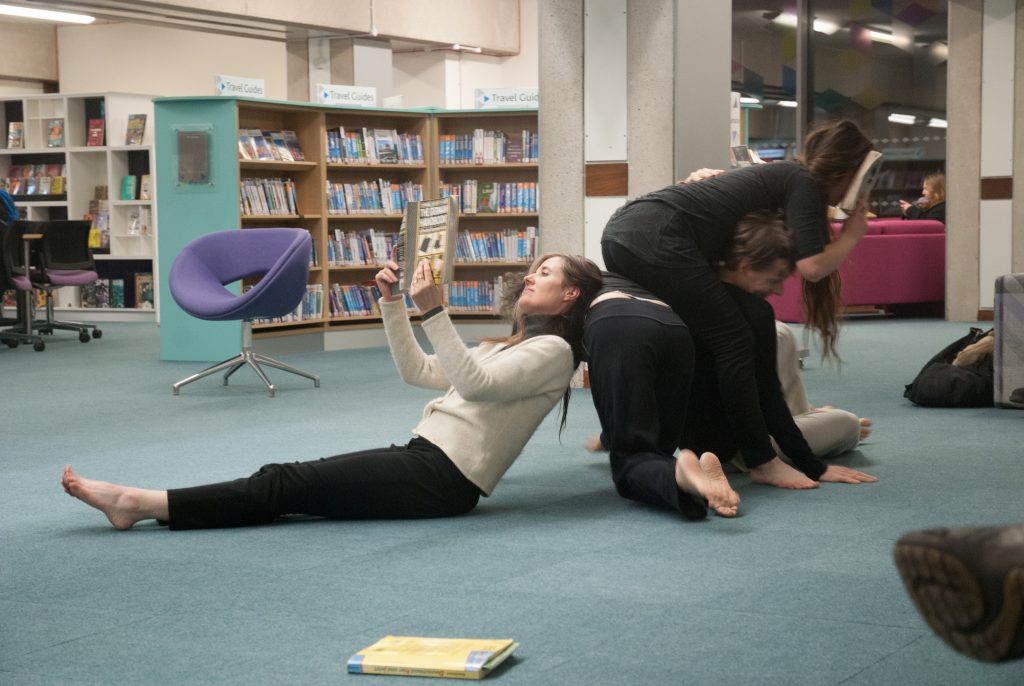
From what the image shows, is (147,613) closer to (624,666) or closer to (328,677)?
(328,677)

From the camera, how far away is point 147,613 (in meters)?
2.50

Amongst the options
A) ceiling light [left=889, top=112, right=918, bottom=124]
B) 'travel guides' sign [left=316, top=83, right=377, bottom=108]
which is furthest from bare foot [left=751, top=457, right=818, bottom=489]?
ceiling light [left=889, top=112, right=918, bottom=124]

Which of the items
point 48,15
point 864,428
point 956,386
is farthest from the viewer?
point 48,15

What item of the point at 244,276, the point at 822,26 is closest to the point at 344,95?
the point at 244,276

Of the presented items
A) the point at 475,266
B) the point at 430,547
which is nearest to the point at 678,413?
the point at 430,547

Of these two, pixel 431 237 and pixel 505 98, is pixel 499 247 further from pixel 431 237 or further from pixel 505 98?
pixel 431 237

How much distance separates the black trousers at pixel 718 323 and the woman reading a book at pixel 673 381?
0.06 m

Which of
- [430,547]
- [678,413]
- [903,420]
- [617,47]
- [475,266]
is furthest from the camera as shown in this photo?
[475,266]

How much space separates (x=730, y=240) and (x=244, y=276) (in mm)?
4022

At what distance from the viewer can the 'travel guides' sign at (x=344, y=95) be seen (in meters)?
9.30

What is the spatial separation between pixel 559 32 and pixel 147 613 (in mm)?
4514

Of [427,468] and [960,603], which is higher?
[960,603]

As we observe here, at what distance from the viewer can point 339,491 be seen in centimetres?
325

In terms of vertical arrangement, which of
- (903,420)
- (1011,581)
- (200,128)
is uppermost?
(200,128)
